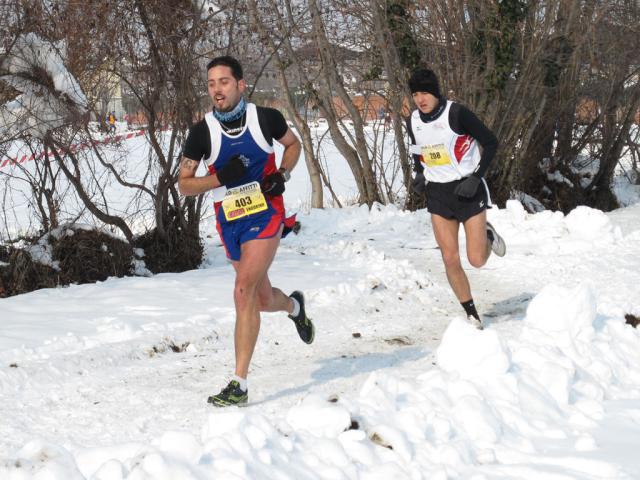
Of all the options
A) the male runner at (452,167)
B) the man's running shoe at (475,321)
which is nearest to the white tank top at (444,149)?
the male runner at (452,167)

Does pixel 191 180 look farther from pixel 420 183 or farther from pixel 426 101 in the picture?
pixel 420 183

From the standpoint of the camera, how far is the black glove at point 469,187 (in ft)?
22.7

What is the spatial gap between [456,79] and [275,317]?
7.68 m

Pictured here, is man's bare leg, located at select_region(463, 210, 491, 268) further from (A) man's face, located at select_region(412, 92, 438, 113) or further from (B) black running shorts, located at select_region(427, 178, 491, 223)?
(A) man's face, located at select_region(412, 92, 438, 113)

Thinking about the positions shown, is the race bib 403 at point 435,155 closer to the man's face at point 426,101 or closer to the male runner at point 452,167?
the male runner at point 452,167

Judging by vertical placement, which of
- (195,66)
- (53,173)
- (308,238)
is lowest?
(308,238)

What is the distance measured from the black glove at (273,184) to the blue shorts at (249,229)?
0.14 metres

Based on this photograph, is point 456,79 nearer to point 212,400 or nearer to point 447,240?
point 447,240

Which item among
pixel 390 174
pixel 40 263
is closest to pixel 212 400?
pixel 40 263

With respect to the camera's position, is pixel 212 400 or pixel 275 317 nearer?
pixel 212 400

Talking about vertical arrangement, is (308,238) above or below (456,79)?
below

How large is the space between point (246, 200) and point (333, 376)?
1340 mm

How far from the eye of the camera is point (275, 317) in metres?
7.64

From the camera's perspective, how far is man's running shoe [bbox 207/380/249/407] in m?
5.21
